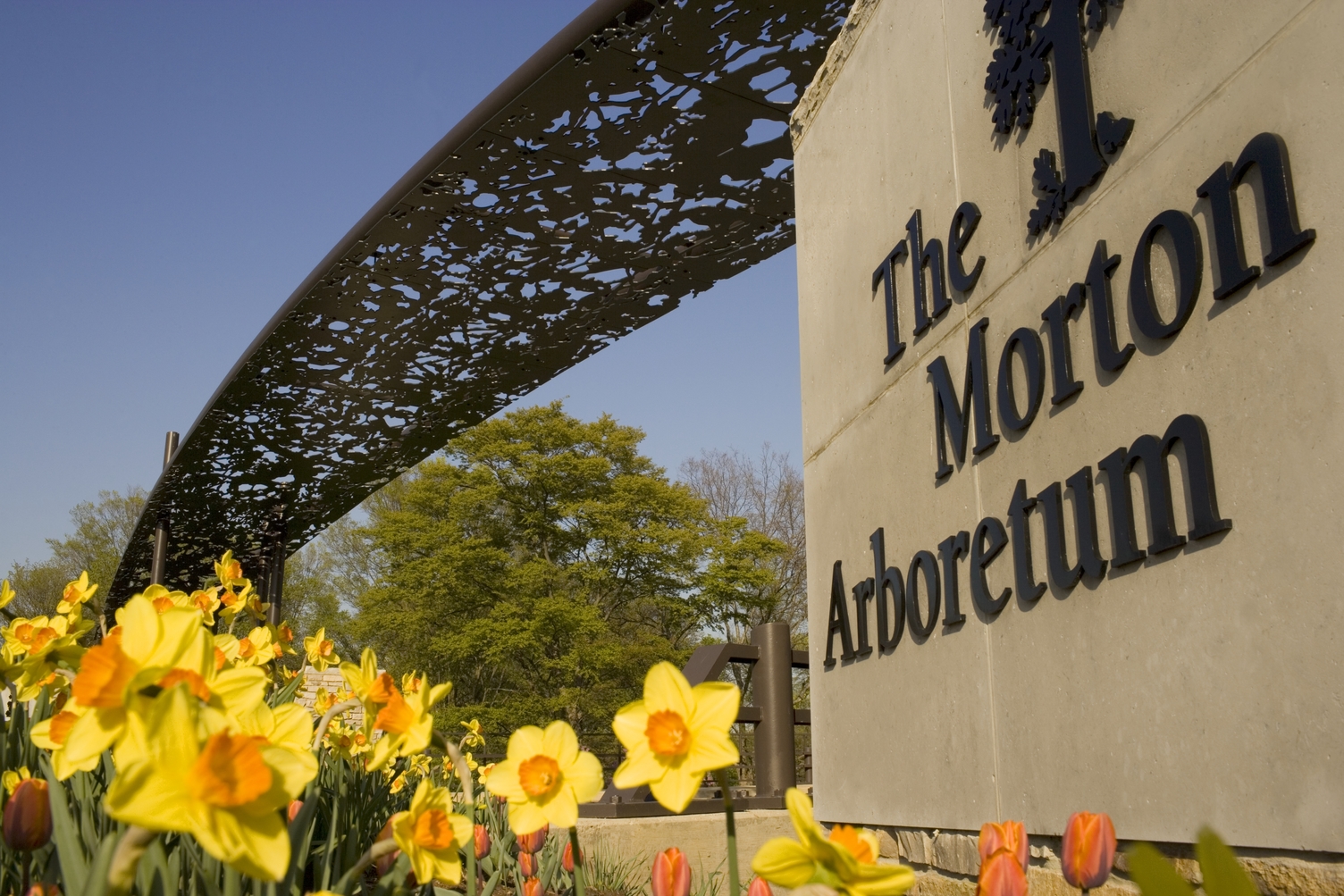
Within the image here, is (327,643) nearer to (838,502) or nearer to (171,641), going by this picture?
(838,502)

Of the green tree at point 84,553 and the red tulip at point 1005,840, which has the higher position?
the green tree at point 84,553

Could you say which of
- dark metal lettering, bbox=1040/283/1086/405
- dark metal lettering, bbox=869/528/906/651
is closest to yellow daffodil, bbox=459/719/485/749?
dark metal lettering, bbox=869/528/906/651

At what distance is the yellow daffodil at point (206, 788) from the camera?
51cm

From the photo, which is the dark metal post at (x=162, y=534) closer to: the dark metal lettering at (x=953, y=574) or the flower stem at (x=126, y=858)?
the dark metal lettering at (x=953, y=574)

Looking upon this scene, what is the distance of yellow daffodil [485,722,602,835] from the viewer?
0.84 metres

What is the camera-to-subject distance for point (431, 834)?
0.81 meters

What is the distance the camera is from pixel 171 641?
62 cm

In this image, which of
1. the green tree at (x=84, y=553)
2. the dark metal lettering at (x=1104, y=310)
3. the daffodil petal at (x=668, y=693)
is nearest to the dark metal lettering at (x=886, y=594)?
the dark metal lettering at (x=1104, y=310)

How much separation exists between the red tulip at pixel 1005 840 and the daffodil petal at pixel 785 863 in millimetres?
309

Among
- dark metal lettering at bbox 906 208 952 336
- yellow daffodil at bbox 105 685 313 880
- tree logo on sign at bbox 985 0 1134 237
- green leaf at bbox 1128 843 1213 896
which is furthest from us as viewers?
dark metal lettering at bbox 906 208 952 336

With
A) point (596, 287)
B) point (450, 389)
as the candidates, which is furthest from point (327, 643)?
point (450, 389)

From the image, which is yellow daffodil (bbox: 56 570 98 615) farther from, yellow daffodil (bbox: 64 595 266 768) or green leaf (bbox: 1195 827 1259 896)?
green leaf (bbox: 1195 827 1259 896)

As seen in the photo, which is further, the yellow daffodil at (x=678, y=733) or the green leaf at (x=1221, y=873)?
the yellow daffodil at (x=678, y=733)

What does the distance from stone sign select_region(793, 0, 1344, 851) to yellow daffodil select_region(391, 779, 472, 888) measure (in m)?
1.16
